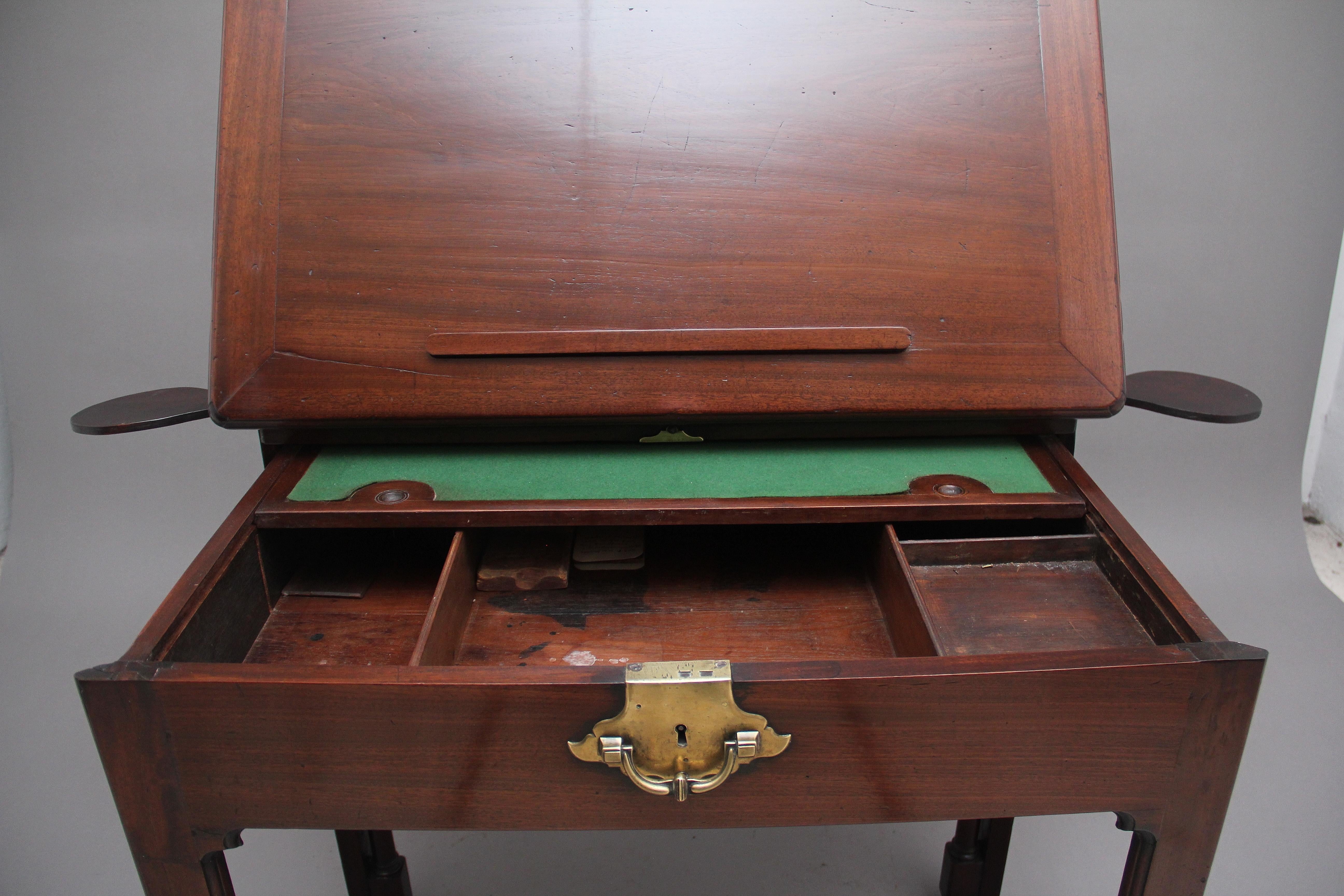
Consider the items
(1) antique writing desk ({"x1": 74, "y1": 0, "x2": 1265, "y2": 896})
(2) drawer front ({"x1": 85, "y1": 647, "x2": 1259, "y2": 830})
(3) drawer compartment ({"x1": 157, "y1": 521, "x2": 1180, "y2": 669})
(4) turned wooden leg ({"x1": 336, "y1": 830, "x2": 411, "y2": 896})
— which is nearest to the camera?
(2) drawer front ({"x1": 85, "y1": 647, "x2": 1259, "y2": 830})

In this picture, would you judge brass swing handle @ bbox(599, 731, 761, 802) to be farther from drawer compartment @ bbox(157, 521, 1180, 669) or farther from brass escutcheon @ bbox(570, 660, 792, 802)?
drawer compartment @ bbox(157, 521, 1180, 669)

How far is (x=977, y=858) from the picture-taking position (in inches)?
74.9

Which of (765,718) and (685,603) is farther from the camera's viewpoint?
(685,603)

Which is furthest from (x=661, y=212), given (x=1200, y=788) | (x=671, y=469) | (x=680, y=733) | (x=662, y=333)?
(x=1200, y=788)

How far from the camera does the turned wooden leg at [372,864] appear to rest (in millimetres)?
1821

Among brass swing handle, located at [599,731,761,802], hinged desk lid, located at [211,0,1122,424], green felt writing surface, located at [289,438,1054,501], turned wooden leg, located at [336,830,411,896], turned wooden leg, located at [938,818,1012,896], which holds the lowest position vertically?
turned wooden leg, located at [336,830,411,896]

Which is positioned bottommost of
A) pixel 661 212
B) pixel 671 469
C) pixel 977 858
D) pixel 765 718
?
pixel 977 858

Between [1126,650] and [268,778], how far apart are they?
3.10ft

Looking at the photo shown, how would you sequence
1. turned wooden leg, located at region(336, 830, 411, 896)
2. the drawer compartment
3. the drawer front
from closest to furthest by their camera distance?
the drawer front, the drawer compartment, turned wooden leg, located at region(336, 830, 411, 896)

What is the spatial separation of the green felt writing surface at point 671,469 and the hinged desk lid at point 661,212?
0.27 ft

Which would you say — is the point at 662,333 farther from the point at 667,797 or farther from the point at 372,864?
the point at 372,864

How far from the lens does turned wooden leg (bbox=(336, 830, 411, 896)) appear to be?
5.98ft

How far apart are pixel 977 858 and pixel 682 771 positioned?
3.41 feet

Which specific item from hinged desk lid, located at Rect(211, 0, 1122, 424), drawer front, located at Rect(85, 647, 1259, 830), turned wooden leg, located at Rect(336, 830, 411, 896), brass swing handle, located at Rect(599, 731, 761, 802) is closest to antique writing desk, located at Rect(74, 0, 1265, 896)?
hinged desk lid, located at Rect(211, 0, 1122, 424)
